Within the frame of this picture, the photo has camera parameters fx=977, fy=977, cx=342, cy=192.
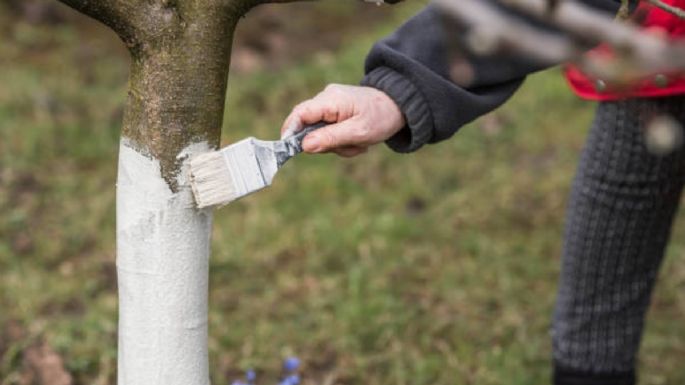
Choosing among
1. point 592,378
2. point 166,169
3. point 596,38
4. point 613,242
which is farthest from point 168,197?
point 592,378

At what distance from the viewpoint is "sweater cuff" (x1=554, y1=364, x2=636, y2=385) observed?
2160 millimetres

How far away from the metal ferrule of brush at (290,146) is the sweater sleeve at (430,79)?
0.18 metres

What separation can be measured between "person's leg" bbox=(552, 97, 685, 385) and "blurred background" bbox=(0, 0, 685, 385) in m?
0.25

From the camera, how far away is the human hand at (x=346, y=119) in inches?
53.9

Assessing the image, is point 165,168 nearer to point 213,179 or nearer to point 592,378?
point 213,179

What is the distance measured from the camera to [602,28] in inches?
19.7

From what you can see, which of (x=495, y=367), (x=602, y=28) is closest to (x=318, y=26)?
(x=495, y=367)

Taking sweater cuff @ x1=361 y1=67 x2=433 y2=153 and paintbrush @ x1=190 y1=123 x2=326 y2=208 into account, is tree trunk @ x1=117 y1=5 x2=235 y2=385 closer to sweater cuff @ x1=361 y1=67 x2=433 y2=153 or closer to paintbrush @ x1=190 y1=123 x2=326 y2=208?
paintbrush @ x1=190 y1=123 x2=326 y2=208

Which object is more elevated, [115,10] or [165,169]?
[115,10]

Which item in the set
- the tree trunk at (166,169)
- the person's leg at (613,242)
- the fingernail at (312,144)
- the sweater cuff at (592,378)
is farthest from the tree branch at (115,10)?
the sweater cuff at (592,378)

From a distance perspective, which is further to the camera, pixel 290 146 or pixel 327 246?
pixel 327 246

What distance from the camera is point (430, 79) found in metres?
1.51

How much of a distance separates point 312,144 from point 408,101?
0.21 metres

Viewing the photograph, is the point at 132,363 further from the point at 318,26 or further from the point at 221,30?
the point at 318,26
